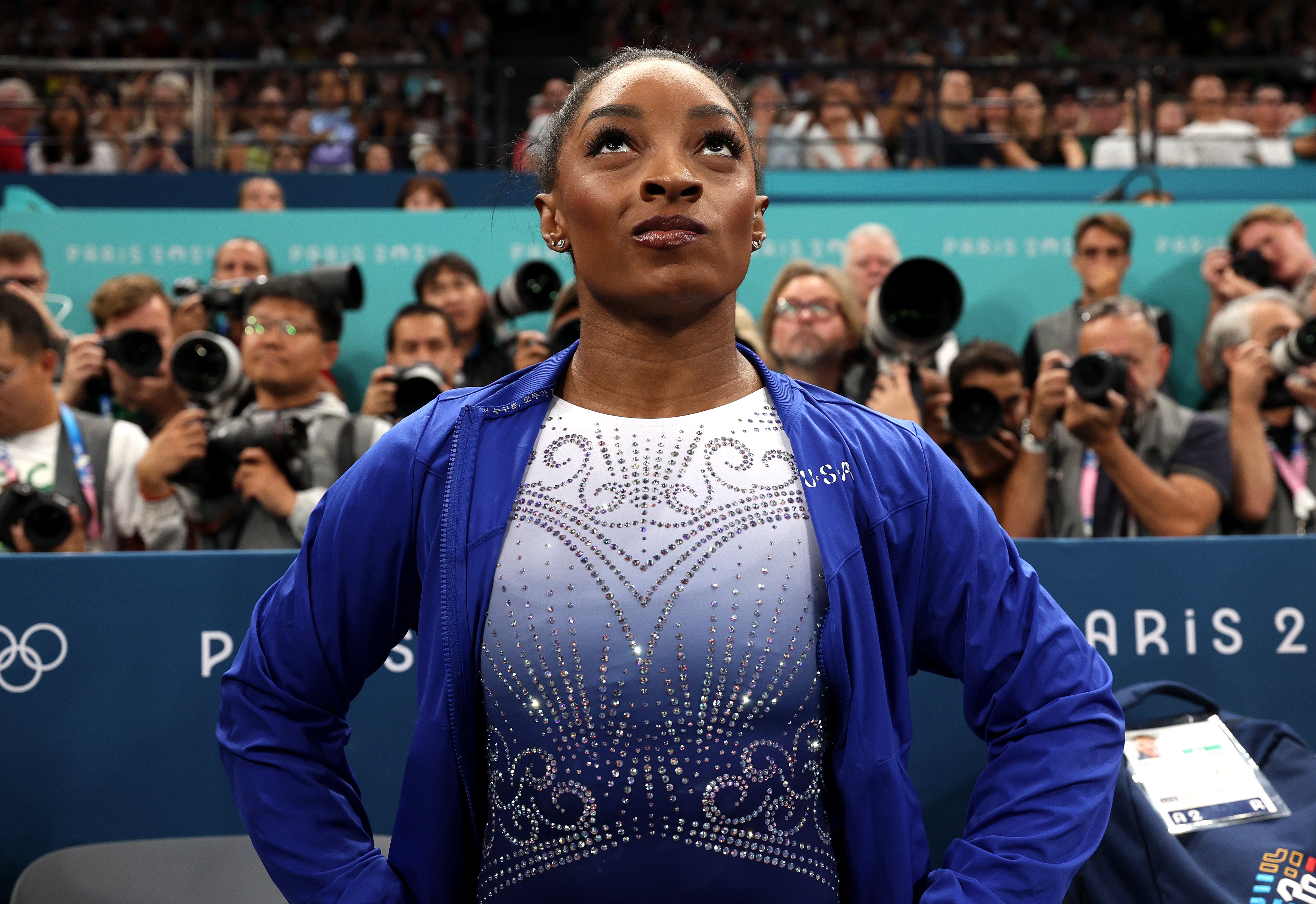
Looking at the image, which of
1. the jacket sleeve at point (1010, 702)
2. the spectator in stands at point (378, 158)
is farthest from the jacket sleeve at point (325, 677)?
the spectator in stands at point (378, 158)

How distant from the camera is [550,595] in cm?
119

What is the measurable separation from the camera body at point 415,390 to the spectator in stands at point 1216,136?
4.93 meters

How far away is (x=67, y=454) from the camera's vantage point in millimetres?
3164

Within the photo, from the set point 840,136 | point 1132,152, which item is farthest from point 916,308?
point 1132,152

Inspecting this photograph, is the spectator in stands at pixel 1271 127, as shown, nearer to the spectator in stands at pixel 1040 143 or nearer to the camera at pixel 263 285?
the spectator in stands at pixel 1040 143

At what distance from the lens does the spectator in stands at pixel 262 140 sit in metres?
6.88

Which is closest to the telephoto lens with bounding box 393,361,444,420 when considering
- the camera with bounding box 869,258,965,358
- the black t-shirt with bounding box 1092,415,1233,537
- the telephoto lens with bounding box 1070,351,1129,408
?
the camera with bounding box 869,258,965,358

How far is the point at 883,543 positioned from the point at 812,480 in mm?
94

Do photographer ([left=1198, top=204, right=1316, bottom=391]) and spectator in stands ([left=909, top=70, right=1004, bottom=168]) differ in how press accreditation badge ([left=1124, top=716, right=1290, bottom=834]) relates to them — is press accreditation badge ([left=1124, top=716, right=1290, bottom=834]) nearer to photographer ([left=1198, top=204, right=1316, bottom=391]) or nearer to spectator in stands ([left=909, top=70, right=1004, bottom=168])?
photographer ([left=1198, top=204, right=1316, bottom=391])

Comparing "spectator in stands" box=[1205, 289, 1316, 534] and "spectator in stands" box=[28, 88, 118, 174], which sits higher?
"spectator in stands" box=[28, 88, 118, 174]

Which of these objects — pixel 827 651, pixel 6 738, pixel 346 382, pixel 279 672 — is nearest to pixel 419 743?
pixel 279 672

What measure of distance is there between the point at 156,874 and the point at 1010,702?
4.43 feet

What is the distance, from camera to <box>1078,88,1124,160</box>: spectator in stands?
7.10 metres

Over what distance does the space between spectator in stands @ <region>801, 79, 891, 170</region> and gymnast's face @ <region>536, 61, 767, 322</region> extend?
218 inches
